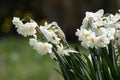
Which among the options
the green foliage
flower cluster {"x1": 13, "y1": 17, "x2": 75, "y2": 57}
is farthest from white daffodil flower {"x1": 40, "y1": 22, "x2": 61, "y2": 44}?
the green foliage

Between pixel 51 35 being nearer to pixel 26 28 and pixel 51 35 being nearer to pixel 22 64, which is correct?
pixel 26 28

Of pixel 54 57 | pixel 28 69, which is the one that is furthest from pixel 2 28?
pixel 54 57

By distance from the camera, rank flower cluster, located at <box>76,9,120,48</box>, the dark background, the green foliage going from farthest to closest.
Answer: the dark background
the green foliage
flower cluster, located at <box>76,9,120,48</box>

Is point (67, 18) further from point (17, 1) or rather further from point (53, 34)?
point (53, 34)

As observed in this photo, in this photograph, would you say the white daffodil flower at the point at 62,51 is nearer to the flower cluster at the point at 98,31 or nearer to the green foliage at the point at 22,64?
the flower cluster at the point at 98,31

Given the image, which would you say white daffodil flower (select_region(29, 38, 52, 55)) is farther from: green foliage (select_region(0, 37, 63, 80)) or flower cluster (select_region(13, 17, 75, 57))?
green foliage (select_region(0, 37, 63, 80))

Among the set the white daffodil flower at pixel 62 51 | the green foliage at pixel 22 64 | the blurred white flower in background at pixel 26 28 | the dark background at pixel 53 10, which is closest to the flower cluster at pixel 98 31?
the white daffodil flower at pixel 62 51
